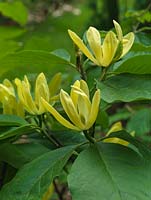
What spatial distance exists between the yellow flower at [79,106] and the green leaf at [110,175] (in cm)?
5

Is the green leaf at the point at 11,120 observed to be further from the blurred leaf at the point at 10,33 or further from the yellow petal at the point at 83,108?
the blurred leaf at the point at 10,33

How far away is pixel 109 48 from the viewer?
94cm

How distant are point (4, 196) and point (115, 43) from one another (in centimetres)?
34

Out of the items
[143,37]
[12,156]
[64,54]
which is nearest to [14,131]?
[12,156]

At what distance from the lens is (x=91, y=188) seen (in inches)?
31.6

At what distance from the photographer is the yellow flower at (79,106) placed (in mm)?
889

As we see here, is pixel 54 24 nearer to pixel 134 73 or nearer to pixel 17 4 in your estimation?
pixel 17 4

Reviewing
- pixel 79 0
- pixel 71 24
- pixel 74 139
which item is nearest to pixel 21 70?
pixel 74 139

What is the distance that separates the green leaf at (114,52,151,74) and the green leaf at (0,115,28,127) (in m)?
0.21

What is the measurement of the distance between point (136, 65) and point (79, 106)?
0.45 ft

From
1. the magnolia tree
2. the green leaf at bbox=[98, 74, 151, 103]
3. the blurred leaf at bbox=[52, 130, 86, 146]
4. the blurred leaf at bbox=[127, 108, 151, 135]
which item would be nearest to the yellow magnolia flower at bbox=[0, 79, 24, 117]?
the magnolia tree

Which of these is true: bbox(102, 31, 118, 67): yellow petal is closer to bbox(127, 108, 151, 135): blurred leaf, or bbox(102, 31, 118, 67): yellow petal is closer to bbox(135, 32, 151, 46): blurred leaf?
bbox(135, 32, 151, 46): blurred leaf

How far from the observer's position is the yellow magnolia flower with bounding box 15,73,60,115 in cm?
101

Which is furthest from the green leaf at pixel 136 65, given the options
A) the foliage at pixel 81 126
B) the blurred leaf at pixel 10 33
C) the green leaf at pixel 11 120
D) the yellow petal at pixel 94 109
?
the blurred leaf at pixel 10 33
